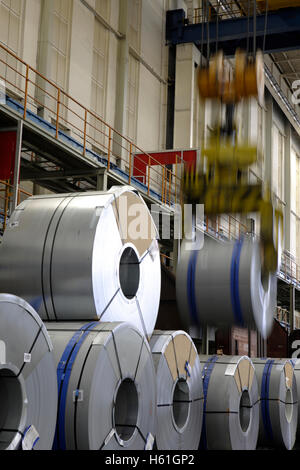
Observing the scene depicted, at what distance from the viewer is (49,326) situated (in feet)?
22.1

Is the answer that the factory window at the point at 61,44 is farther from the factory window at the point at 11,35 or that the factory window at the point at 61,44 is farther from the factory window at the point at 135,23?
the factory window at the point at 135,23

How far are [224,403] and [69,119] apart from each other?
10.6 metres

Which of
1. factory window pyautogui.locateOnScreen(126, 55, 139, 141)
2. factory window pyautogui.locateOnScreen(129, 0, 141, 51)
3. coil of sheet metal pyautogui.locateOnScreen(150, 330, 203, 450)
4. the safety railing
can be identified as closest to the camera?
coil of sheet metal pyautogui.locateOnScreen(150, 330, 203, 450)

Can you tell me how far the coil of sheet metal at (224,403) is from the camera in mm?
9352

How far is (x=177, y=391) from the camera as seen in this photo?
28.5 ft

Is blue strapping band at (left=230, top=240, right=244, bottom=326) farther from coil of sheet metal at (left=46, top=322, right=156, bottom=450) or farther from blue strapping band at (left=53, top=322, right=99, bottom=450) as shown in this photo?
blue strapping band at (left=53, top=322, right=99, bottom=450)

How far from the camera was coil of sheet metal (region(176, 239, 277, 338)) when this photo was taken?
10398 millimetres

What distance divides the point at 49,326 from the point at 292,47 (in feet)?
63.5

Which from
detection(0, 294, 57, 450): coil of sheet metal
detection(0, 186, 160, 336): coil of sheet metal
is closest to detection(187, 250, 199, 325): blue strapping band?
detection(0, 186, 160, 336): coil of sheet metal

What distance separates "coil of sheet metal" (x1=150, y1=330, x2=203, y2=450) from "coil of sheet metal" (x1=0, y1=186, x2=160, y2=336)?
0.42 metres

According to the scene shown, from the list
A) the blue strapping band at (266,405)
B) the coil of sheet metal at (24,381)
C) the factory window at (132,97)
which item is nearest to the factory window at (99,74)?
the factory window at (132,97)

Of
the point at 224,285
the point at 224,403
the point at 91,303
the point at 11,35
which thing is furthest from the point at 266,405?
the point at 11,35

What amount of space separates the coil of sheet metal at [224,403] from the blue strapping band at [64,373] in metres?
3.55
